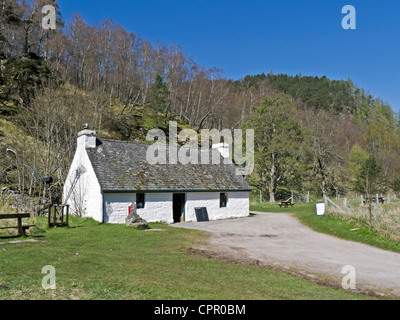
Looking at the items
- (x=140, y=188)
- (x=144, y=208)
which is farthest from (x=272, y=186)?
(x=140, y=188)

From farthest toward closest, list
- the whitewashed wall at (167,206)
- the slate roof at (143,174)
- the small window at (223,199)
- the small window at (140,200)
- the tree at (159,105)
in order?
the tree at (159,105), the small window at (223,199), the small window at (140,200), the slate roof at (143,174), the whitewashed wall at (167,206)

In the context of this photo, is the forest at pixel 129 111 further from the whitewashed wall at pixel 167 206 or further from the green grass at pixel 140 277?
the green grass at pixel 140 277

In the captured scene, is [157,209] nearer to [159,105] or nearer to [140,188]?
[140,188]

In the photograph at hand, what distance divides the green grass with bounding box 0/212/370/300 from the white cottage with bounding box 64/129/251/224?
8.06 metres

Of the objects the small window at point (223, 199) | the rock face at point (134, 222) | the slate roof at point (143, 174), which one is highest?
the slate roof at point (143, 174)

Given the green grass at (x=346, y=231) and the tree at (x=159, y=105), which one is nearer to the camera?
the green grass at (x=346, y=231)

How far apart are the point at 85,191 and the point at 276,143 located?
2801cm

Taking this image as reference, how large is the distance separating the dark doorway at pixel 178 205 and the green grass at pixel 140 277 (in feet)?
37.9

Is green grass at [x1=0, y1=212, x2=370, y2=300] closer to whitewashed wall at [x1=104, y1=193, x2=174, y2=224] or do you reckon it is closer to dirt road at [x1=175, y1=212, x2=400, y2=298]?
dirt road at [x1=175, y1=212, x2=400, y2=298]

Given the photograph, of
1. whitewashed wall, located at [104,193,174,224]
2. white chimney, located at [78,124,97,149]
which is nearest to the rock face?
whitewashed wall, located at [104,193,174,224]

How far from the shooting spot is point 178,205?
1037 inches

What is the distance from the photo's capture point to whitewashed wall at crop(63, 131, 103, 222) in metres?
21.7

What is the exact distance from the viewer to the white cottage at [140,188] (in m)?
21.9

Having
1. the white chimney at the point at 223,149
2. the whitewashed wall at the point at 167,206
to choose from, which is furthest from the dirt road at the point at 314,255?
the white chimney at the point at 223,149
